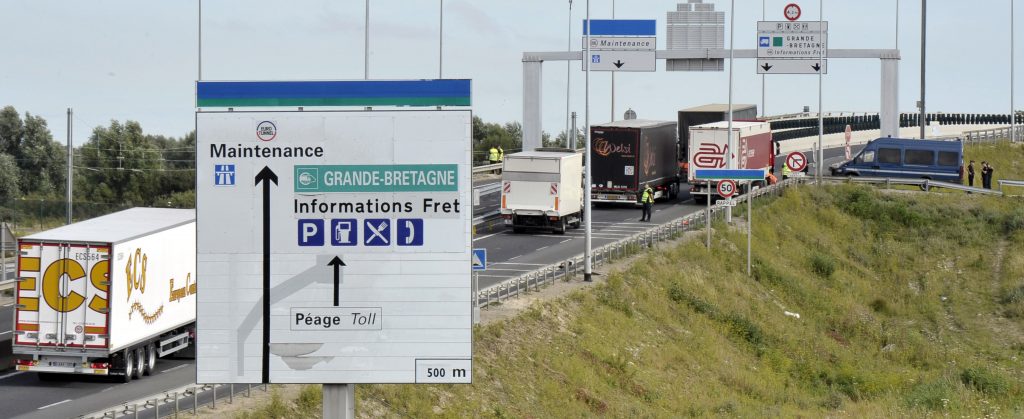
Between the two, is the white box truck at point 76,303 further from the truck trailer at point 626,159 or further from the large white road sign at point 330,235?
the truck trailer at point 626,159

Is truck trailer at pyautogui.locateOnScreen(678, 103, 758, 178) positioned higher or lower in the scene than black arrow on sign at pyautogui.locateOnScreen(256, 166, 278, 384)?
higher

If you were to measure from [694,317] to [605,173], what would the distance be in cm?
1792

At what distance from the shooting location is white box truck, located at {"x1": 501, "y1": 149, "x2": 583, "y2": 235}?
162ft

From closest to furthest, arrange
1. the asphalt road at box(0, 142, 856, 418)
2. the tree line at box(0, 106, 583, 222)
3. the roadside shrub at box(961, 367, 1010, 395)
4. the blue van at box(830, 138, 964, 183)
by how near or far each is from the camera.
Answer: the asphalt road at box(0, 142, 856, 418), the roadside shrub at box(961, 367, 1010, 395), the blue van at box(830, 138, 964, 183), the tree line at box(0, 106, 583, 222)

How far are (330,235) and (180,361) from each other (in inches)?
593

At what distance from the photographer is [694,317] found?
4066 centimetres

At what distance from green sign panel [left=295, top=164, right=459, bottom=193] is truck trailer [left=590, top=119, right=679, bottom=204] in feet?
133

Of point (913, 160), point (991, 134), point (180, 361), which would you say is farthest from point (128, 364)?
point (991, 134)

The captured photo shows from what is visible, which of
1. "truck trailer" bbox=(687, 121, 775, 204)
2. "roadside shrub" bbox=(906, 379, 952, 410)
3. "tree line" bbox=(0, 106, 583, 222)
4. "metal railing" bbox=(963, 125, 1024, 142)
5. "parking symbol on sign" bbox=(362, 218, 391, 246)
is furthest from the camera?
"metal railing" bbox=(963, 125, 1024, 142)

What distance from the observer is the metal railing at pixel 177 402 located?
2223cm

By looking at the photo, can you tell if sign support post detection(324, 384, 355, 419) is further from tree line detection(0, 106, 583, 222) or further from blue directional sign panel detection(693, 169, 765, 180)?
tree line detection(0, 106, 583, 222)

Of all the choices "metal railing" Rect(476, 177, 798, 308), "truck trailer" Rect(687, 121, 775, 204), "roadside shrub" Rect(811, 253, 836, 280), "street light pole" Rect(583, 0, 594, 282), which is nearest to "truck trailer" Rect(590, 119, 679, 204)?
"truck trailer" Rect(687, 121, 775, 204)

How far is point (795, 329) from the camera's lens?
44.0 m

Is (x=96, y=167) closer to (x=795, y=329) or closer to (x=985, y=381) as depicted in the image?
(x=795, y=329)
